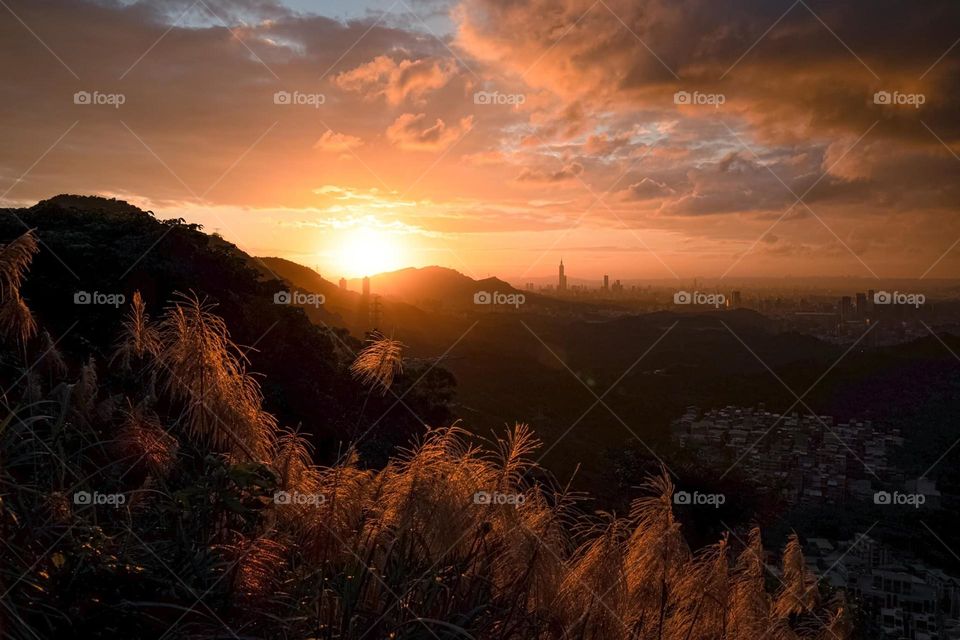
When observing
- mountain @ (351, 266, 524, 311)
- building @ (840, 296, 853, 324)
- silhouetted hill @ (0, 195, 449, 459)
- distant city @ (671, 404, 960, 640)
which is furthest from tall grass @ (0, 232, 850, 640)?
building @ (840, 296, 853, 324)

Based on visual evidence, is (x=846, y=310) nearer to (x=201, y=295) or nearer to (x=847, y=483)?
(x=847, y=483)

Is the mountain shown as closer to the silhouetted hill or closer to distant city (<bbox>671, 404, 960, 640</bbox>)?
distant city (<bbox>671, 404, 960, 640</bbox>)

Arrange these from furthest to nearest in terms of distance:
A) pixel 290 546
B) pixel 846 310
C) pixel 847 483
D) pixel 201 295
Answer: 1. pixel 846 310
2. pixel 847 483
3. pixel 201 295
4. pixel 290 546

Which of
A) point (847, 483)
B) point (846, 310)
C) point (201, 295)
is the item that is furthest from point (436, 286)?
point (201, 295)

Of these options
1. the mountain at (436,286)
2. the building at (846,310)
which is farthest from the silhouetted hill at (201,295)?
the building at (846,310)

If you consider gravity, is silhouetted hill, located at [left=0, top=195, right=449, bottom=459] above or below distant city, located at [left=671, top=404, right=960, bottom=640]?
above

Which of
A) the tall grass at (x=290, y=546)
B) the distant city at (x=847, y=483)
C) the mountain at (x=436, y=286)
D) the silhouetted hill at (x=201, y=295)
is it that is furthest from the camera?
the mountain at (x=436, y=286)

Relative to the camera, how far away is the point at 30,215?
1539 centimetres

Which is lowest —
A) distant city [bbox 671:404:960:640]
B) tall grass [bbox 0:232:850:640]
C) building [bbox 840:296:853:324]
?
distant city [bbox 671:404:960:640]

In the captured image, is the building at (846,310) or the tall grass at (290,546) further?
the building at (846,310)

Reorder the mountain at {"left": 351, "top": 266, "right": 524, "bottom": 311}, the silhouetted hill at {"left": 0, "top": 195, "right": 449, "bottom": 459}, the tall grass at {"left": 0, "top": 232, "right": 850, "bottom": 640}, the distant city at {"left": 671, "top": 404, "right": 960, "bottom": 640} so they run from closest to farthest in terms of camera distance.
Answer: the tall grass at {"left": 0, "top": 232, "right": 850, "bottom": 640}, the silhouetted hill at {"left": 0, "top": 195, "right": 449, "bottom": 459}, the distant city at {"left": 671, "top": 404, "right": 960, "bottom": 640}, the mountain at {"left": 351, "top": 266, "right": 524, "bottom": 311}

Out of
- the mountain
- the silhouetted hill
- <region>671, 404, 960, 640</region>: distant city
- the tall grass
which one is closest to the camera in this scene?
the tall grass

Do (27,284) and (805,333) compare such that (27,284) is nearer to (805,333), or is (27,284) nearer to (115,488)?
(115,488)

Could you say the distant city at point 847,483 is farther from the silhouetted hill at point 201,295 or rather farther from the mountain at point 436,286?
the mountain at point 436,286
